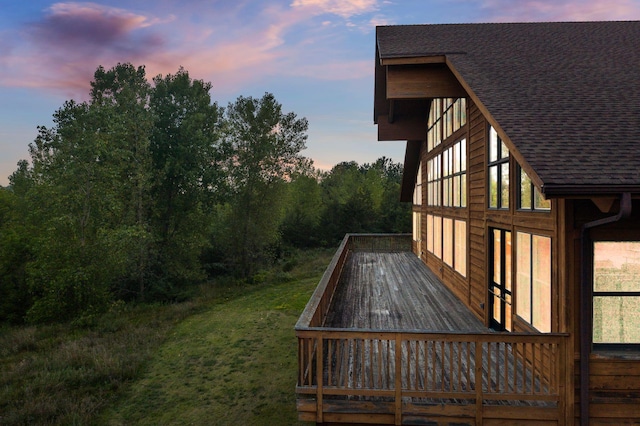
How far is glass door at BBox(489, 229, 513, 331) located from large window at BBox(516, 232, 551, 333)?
47 cm

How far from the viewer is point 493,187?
6777mm

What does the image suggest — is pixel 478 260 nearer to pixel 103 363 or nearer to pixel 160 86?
pixel 103 363

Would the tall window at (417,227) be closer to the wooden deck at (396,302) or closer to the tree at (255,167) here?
the wooden deck at (396,302)

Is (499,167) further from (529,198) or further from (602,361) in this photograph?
(602,361)

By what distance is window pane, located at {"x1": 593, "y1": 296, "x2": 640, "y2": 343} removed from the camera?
4340 millimetres

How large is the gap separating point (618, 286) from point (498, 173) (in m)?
2.68

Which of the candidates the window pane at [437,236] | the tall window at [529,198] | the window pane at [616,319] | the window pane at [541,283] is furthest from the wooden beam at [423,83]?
the window pane at [616,319]

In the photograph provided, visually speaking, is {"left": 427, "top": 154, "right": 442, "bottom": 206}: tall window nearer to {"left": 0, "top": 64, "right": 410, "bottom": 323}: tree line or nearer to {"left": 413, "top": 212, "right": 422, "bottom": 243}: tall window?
{"left": 413, "top": 212, "right": 422, "bottom": 243}: tall window

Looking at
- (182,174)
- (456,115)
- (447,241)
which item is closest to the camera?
(456,115)

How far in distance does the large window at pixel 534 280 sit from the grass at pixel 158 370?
4.22 metres

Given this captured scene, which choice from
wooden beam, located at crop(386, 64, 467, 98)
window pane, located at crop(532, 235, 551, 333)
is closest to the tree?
wooden beam, located at crop(386, 64, 467, 98)

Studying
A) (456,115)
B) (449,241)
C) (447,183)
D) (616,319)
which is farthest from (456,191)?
(616,319)

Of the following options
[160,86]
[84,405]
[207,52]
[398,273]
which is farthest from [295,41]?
[84,405]

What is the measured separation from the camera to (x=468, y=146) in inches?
323
